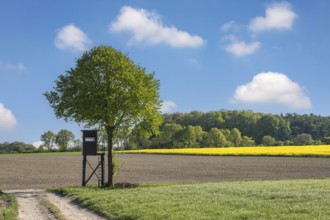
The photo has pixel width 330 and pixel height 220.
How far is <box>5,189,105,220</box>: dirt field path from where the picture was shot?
1942 centimetres

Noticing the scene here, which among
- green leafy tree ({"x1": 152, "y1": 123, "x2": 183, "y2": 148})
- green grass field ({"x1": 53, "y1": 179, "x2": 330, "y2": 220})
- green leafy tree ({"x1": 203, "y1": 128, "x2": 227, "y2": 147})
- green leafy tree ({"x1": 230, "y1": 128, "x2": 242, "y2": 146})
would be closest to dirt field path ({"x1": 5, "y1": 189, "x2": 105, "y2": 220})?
green grass field ({"x1": 53, "y1": 179, "x2": 330, "y2": 220})

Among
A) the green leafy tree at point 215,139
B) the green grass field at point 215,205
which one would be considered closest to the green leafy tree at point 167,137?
the green leafy tree at point 215,139

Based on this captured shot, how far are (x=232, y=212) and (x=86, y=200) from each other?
9768mm

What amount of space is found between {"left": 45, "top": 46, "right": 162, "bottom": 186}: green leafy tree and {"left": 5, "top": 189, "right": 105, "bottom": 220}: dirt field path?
706cm

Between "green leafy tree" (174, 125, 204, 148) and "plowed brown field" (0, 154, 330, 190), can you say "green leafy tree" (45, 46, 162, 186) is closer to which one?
"plowed brown field" (0, 154, 330, 190)

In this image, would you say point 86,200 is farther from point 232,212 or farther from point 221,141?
point 221,141

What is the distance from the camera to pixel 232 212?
1692cm

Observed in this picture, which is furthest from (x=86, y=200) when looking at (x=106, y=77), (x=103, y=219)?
(x=106, y=77)

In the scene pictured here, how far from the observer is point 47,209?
72.7ft

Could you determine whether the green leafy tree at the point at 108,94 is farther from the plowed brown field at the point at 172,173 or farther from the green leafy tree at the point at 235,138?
the green leafy tree at the point at 235,138

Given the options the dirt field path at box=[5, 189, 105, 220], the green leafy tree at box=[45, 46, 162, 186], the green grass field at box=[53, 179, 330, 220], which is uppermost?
the green leafy tree at box=[45, 46, 162, 186]

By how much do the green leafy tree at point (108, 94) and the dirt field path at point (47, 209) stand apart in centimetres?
706

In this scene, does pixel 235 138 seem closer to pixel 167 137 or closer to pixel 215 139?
pixel 215 139

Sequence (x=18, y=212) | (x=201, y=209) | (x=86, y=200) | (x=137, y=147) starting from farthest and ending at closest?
(x=137, y=147)
(x=86, y=200)
(x=18, y=212)
(x=201, y=209)
